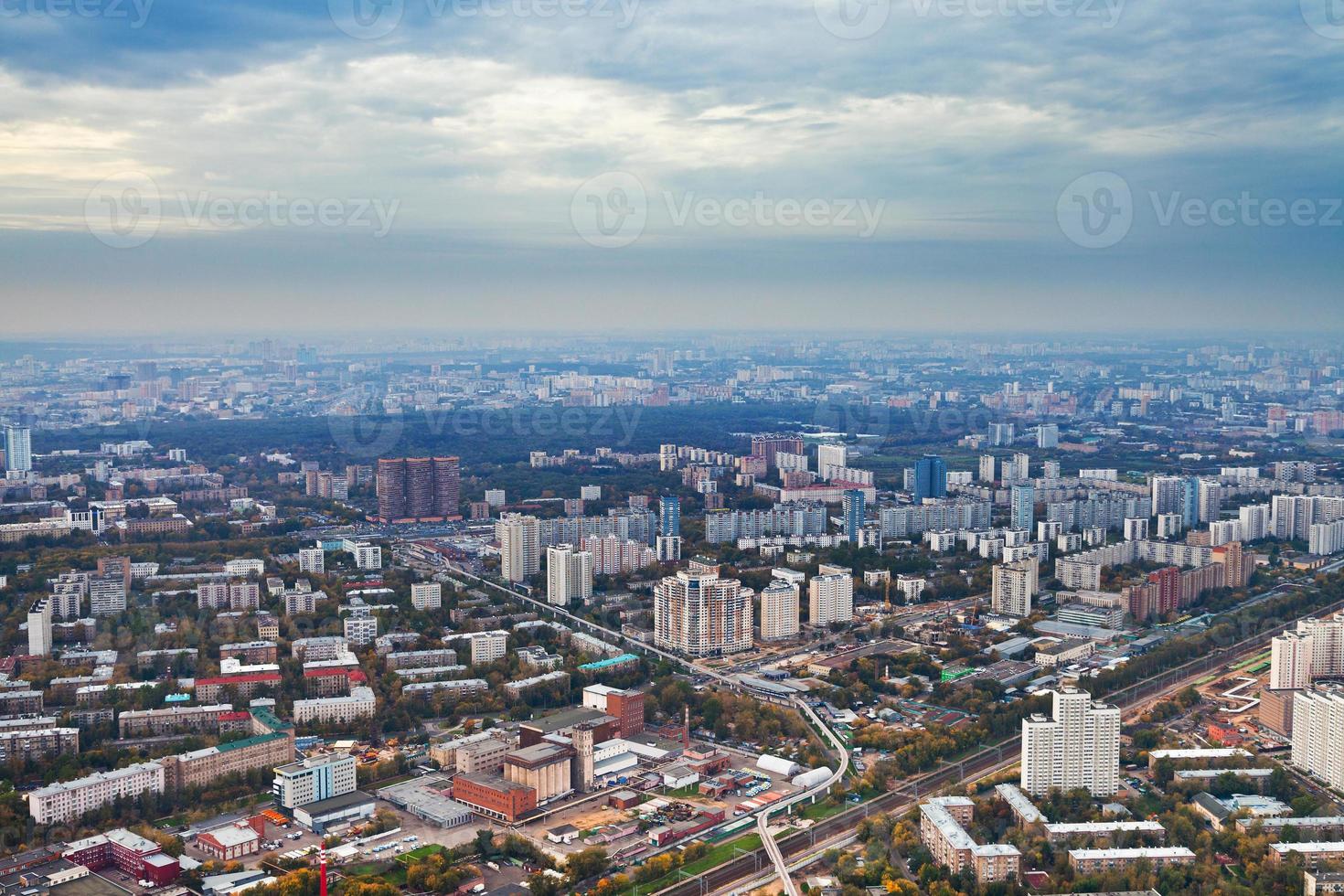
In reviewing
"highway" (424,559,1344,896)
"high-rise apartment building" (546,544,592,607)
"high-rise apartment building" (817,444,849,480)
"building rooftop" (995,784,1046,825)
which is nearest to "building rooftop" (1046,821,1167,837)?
"building rooftop" (995,784,1046,825)

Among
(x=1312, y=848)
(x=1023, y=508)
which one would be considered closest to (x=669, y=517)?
(x=1023, y=508)

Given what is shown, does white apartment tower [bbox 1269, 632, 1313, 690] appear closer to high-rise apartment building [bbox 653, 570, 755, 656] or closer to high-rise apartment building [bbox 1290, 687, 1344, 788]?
high-rise apartment building [bbox 1290, 687, 1344, 788]

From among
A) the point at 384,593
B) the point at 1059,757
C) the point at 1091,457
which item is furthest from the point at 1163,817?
the point at 1091,457

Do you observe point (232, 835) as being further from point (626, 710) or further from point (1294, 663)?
point (1294, 663)

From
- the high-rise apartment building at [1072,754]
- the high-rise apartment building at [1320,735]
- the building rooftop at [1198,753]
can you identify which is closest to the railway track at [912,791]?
the high-rise apartment building at [1072,754]

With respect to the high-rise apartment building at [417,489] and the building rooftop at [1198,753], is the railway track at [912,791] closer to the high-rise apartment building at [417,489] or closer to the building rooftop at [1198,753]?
the building rooftop at [1198,753]

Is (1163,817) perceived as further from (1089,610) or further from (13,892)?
(13,892)
